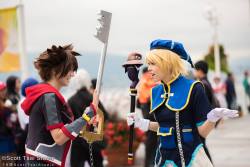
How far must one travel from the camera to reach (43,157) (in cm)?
360

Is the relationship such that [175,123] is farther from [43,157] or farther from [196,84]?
[43,157]

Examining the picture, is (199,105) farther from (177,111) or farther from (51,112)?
(51,112)

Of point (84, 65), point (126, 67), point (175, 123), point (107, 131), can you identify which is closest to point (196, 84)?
point (175, 123)

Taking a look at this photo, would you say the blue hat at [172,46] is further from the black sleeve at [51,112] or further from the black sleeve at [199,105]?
the black sleeve at [51,112]

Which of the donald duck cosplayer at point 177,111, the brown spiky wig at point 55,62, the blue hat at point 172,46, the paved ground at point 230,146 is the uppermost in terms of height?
the blue hat at point 172,46

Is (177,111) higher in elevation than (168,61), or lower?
lower

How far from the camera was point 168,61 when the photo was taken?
3.97 metres

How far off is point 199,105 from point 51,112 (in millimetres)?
1041

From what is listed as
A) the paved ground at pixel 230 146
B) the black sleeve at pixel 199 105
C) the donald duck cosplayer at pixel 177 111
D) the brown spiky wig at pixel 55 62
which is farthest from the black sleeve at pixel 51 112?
the paved ground at pixel 230 146

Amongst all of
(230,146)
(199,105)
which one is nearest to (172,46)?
(199,105)

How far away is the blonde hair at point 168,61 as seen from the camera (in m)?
3.97

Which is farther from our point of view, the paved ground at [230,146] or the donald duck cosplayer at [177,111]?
the paved ground at [230,146]

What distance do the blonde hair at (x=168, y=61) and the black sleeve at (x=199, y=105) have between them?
7.0 inches

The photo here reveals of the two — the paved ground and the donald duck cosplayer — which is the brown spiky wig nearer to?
the donald duck cosplayer
